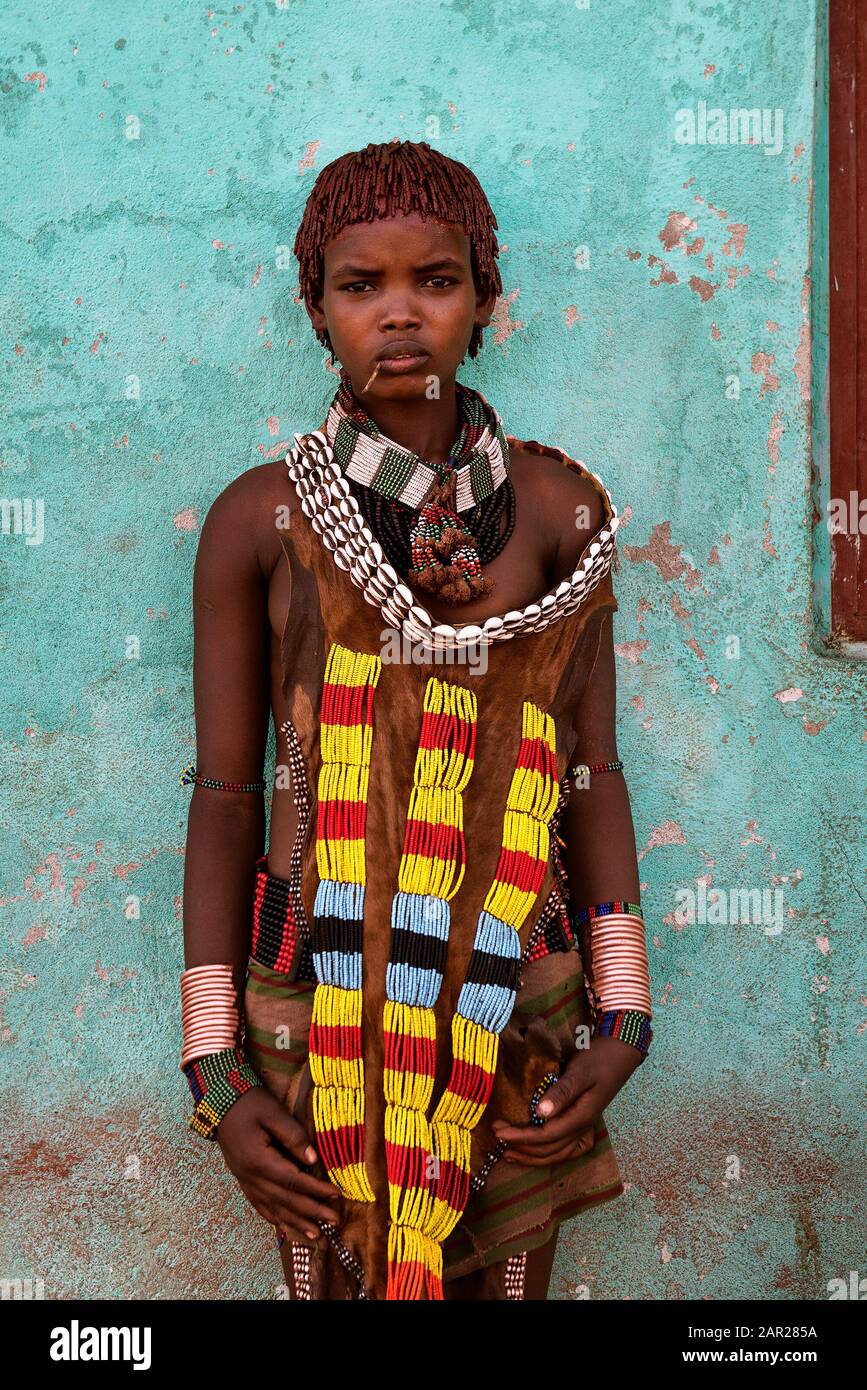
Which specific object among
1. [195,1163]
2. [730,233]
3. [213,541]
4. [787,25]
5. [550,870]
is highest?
[787,25]

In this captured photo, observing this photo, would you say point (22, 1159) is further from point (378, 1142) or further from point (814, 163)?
point (814, 163)

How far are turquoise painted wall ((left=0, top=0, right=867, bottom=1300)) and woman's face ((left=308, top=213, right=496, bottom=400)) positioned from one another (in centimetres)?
51

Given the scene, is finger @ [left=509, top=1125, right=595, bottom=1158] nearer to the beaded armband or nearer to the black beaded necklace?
the beaded armband

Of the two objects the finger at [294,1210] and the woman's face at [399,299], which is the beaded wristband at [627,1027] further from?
the woman's face at [399,299]

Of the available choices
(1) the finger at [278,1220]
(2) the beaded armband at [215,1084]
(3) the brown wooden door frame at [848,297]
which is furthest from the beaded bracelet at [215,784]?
(3) the brown wooden door frame at [848,297]

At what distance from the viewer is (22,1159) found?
2.56 m

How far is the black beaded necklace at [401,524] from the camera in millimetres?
2096

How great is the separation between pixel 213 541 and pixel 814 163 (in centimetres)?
143

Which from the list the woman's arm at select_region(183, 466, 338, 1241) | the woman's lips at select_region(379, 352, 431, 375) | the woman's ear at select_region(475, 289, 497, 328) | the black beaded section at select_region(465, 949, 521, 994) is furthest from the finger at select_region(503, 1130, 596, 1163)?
the woman's ear at select_region(475, 289, 497, 328)

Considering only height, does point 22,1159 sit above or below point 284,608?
below

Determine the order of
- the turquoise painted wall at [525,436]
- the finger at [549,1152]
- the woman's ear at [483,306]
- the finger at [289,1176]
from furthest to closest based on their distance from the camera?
the turquoise painted wall at [525,436], the woman's ear at [483,306], the finger at [549,1152], the finger at [289,1176]
